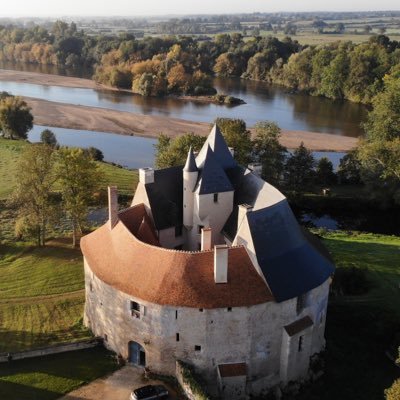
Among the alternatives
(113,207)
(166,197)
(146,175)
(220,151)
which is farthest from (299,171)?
(113,207)

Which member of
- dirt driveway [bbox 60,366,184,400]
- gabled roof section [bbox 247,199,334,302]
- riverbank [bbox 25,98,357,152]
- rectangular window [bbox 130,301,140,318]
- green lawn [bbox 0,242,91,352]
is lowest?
green lawn [bbox 0,242,91,352]

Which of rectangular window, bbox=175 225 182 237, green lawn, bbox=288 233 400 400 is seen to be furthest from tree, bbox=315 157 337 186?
rectangular window, bbox=175 225 182 237

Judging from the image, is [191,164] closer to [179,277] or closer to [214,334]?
[179,277]

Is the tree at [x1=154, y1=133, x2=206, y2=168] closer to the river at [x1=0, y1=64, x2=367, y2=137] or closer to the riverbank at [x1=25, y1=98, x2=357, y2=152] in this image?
the riverbank at [x1=25, y1=98, x2=357, y2=152]

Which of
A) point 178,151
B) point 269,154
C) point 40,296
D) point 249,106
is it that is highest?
point 178,151

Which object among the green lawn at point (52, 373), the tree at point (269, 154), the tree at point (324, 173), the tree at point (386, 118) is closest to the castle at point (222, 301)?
the green lawn at point (52, 373)
